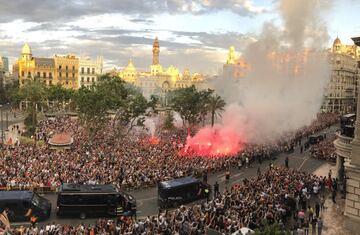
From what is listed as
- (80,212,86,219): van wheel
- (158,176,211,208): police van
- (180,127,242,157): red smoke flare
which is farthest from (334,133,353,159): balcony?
(80,212,86,219): van wheel

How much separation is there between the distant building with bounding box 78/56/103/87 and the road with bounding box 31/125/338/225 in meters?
96.8

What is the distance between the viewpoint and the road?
25769mm

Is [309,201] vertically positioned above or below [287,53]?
below

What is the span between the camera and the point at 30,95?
230 ft

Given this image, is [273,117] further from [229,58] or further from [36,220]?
[229,58]

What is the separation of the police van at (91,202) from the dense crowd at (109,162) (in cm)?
480

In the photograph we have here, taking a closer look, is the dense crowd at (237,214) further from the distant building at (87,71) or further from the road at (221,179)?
the distant building at (87,71)

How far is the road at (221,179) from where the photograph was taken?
84.5ft

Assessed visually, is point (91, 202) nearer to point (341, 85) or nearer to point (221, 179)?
point (221, 179)

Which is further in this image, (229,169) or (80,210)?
(229,169)

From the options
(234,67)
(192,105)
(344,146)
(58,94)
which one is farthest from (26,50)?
(344,146)

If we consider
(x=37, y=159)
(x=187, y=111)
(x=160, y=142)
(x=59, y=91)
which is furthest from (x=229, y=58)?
(x=37, y=159)

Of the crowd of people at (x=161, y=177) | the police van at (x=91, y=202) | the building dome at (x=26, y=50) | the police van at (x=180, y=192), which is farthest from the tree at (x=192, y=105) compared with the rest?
the building dome at (x=26, y=50)

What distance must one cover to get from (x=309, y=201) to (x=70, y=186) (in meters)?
16.9
